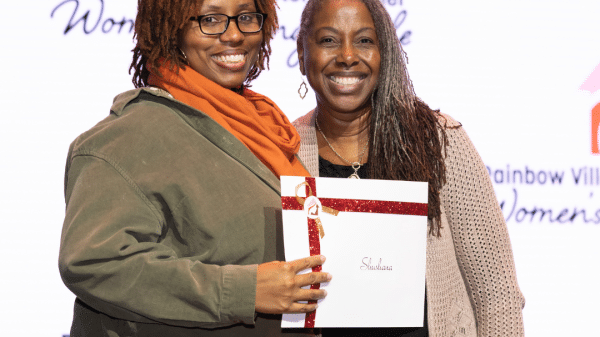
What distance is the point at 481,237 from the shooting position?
4.03 feet

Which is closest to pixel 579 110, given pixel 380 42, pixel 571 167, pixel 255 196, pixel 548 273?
pixel 571 167

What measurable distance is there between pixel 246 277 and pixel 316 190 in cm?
18

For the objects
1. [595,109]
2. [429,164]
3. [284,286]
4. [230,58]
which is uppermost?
[595,109]

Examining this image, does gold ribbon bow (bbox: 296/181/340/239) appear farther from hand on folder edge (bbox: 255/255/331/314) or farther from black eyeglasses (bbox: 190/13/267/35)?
black eyeglasses (bbox: 190/13/267/35)

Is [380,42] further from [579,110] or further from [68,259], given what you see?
[579,110]

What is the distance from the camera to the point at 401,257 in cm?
99

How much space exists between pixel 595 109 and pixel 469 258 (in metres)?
Result: 1.22

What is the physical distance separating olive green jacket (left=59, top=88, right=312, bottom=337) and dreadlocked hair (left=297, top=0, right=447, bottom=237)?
32cm

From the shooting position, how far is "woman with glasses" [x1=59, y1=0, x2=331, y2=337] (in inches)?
33.3

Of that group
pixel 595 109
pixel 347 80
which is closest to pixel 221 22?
pixel 347 80

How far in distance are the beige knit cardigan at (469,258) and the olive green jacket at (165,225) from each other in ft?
1.37

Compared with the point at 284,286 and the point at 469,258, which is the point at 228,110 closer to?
the point at 284,286

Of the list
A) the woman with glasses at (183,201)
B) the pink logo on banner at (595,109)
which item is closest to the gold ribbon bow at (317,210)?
the woman with glasses at (183,201)

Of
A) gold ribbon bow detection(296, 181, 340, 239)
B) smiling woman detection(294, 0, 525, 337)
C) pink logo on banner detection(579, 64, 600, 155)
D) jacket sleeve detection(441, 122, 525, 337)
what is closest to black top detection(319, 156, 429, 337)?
smiling woman detection(294, 0, 525, 337)
